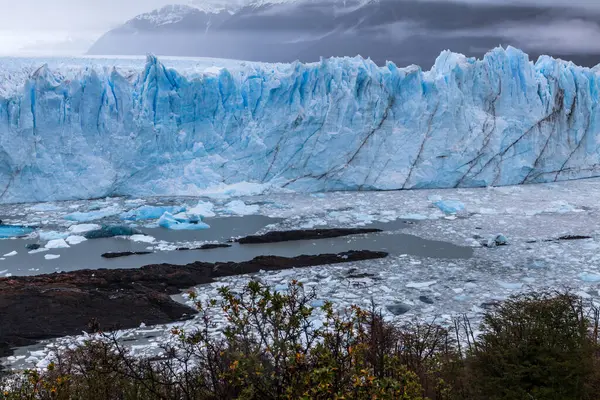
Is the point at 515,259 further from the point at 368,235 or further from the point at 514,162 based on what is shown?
the point at 514,162

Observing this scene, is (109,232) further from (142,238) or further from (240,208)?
(240,208)

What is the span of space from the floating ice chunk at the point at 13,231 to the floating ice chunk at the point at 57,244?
966 mm

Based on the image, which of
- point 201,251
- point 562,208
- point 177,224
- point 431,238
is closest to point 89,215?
point 177,224

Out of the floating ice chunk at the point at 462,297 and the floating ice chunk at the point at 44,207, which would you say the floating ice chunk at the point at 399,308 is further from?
the floating ice chunk at the point at 44,207

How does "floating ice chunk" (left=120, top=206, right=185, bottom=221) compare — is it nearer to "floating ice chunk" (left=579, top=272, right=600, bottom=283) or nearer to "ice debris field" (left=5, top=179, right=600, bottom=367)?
"ice debris field" (left=5, top=179, right=600, bottom=367)

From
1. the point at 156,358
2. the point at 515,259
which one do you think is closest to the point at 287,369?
the point at 156,358

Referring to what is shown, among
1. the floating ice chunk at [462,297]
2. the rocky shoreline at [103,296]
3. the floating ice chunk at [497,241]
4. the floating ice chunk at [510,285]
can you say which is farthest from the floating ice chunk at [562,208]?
the floating ice chunk at [462,297]

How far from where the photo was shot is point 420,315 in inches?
241

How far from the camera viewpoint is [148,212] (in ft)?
37.0

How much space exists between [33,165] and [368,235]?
7402 millimetres

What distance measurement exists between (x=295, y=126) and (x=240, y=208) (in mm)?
2788

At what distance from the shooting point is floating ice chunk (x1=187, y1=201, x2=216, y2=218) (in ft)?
37.1

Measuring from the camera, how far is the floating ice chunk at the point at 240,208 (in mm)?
11579

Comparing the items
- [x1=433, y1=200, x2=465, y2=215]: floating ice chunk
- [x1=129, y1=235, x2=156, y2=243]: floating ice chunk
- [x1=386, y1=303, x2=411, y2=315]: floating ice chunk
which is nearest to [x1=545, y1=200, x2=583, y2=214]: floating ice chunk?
[x1=433, y1=200, x2=465, y2=215]: floating ice chunk
